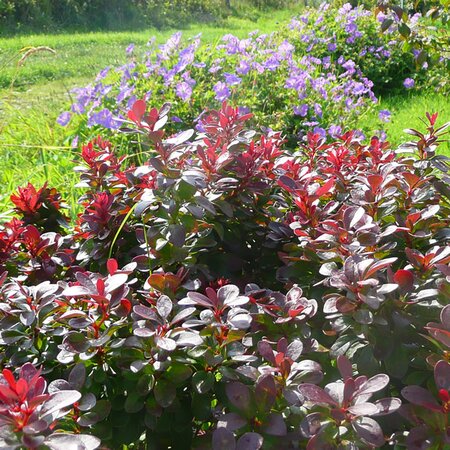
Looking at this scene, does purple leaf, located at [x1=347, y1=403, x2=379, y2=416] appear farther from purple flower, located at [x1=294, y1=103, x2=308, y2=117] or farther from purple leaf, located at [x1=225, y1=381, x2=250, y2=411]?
purple flower, located at [x1=294, y1=103, x2=308, y2=117]

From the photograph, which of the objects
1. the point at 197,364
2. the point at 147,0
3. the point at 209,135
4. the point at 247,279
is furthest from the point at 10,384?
the point at 147,0

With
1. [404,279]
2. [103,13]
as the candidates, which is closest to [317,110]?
[404,279]

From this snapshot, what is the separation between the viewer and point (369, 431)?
850mm

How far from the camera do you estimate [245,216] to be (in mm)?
1451

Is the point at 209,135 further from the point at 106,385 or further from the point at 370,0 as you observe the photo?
the point at 370,0

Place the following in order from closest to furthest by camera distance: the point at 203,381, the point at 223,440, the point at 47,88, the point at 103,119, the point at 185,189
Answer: the point at 223,440
the point at 203,381
the point at 185,189
the point at 103,119
the point at 47,88

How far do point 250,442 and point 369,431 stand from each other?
16 cm

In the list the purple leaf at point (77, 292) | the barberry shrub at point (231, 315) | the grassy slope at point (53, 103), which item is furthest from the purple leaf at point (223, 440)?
the grassy slope at point (53, 103)

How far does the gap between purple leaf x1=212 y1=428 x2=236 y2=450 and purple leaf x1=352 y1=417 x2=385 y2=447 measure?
0.56 ft

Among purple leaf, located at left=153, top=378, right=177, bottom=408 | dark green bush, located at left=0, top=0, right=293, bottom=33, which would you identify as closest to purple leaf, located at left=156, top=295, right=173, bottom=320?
purple leaf, located at left=153, top=378, right=177, bottom=408

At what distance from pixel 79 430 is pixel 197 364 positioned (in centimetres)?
21

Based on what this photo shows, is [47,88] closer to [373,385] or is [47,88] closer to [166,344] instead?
[166,344]

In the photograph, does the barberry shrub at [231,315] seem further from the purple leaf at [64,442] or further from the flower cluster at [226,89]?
the flower cluster at [226,89]

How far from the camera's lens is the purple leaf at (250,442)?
88 cm
